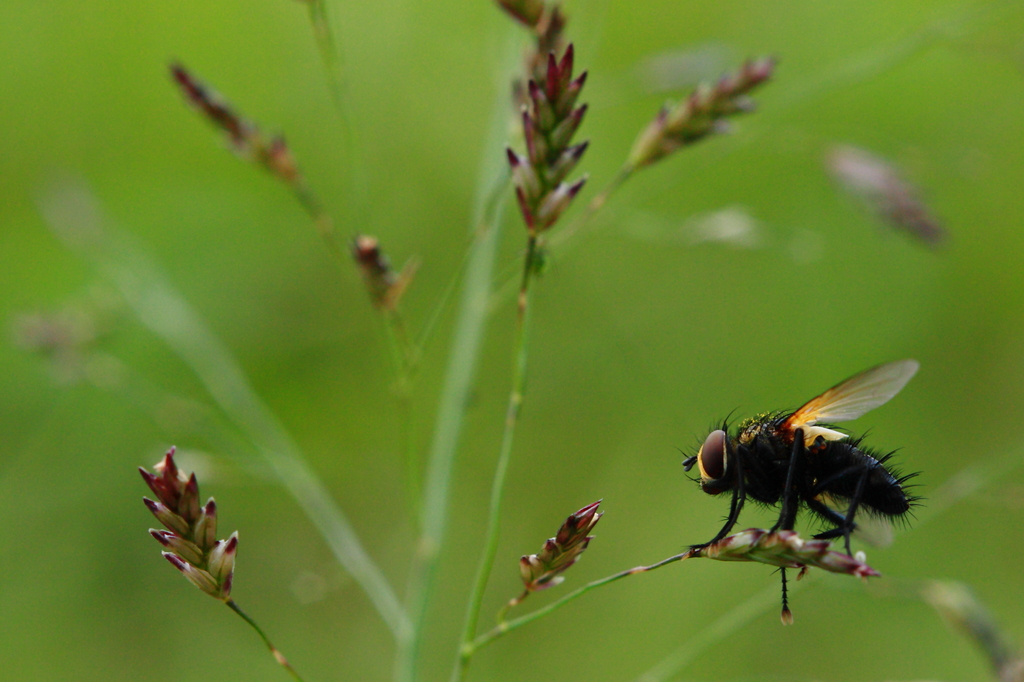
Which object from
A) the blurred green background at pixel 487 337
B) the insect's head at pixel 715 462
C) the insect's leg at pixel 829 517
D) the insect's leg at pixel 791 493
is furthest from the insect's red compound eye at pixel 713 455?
the blurred green background at pixel 487 337

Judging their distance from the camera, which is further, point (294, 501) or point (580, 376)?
point (580, 376)

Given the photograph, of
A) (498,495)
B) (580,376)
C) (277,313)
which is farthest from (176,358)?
(498,495)

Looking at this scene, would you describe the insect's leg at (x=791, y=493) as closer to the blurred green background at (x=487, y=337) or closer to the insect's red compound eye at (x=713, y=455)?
the insect's red compound eye at (x=713, y=455)

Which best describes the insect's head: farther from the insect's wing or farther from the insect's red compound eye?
the insect's wing

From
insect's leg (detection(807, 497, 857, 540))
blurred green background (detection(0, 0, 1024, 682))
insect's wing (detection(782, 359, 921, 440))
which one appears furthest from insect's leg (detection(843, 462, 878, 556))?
blurred green background (detection(0, 0, 1024, 682))

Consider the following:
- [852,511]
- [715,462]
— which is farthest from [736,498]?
[852,511]

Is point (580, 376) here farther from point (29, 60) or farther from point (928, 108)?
point (29, 60)
